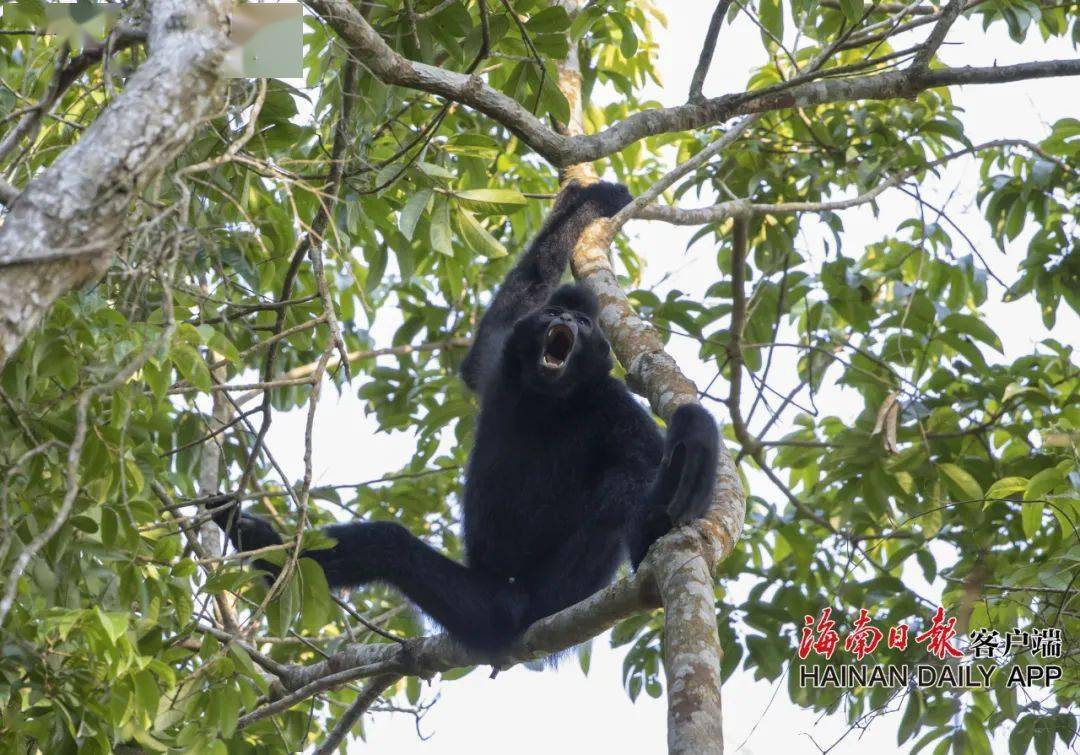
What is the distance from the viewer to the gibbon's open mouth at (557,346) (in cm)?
687

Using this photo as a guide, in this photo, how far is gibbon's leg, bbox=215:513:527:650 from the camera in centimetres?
636

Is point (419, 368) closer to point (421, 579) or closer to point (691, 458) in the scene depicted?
point (421, 579)

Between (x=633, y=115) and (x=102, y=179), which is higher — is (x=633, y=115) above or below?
above

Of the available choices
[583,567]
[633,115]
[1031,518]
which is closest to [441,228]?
[633,115]

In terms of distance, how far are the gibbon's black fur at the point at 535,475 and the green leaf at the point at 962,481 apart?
235cm

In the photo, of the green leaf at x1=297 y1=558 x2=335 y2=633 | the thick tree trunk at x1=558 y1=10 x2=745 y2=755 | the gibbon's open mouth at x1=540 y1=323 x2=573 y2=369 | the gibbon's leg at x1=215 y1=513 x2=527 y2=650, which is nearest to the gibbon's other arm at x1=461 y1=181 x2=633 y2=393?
the gibbon's open mouth at x1=540 y1=323 x2=573 y2=369

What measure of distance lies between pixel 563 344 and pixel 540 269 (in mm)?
703

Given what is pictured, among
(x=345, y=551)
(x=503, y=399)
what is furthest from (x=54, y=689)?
(x=503, y=399)

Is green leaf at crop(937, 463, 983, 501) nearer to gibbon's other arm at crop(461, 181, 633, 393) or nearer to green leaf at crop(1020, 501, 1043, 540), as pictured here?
green leaf at crop(1020, 501, 1043, 540)

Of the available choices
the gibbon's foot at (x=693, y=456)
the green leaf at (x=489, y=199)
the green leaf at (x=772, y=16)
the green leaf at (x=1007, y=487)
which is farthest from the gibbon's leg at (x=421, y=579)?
the green leaf at (x=772, y=16)

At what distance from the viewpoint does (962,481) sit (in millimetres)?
7621

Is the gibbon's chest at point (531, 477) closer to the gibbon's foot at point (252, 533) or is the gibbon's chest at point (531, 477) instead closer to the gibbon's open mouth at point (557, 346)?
the gibbon's open mouth at point (557, 346)

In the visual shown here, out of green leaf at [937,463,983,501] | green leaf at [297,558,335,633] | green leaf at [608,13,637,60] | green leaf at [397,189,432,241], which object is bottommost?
green leaf at [297,558,335,633]

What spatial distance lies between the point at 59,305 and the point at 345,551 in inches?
114
